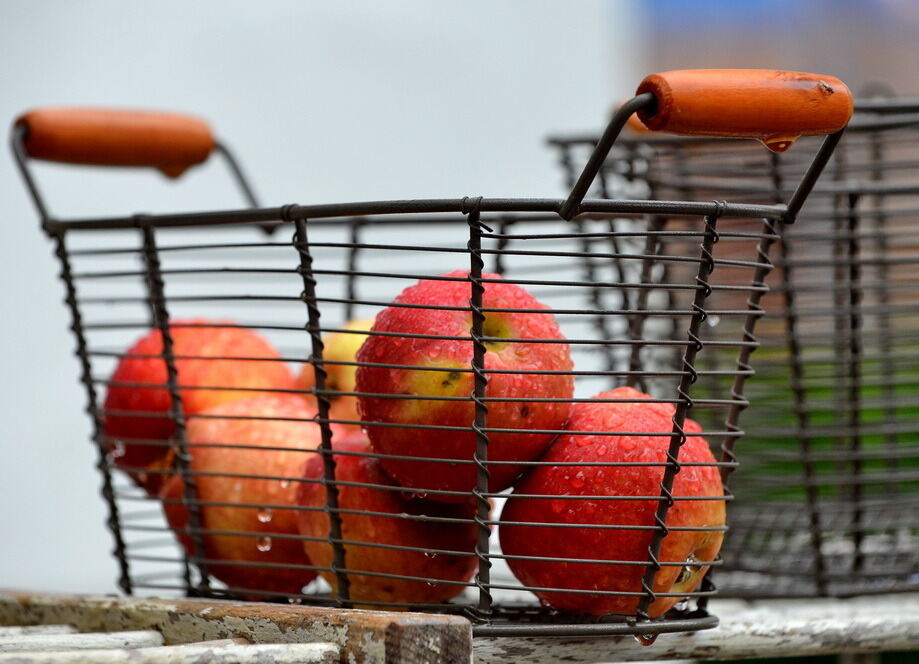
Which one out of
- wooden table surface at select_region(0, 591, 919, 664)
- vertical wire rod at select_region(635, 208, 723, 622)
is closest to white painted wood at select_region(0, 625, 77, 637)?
wooden table surface at select_region(0, 591, 919, 664)

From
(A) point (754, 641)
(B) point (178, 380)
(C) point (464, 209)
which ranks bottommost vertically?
(A) point (754, 641)

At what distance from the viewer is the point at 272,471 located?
0.64 m

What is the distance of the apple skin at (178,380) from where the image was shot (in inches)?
27.5

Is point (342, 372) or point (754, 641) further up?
point (342, 372)

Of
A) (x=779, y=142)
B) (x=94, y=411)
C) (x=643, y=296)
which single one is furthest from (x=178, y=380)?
(x=779, y=142)

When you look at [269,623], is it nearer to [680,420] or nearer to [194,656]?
[194,656]

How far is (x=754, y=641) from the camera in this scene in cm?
57

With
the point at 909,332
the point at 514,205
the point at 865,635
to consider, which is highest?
the point at 514,205

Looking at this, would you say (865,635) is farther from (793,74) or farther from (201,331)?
(201,331)

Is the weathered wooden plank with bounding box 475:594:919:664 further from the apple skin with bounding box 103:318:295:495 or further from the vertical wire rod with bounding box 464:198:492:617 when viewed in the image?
the apple skin with bounding box 103:318:295:495

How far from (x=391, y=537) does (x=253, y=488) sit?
→ 12cm

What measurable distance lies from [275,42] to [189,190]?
0.78 ft

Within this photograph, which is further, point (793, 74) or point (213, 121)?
point (213, 121)

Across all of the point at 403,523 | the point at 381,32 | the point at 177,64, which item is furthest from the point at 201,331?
the point at 381,32
